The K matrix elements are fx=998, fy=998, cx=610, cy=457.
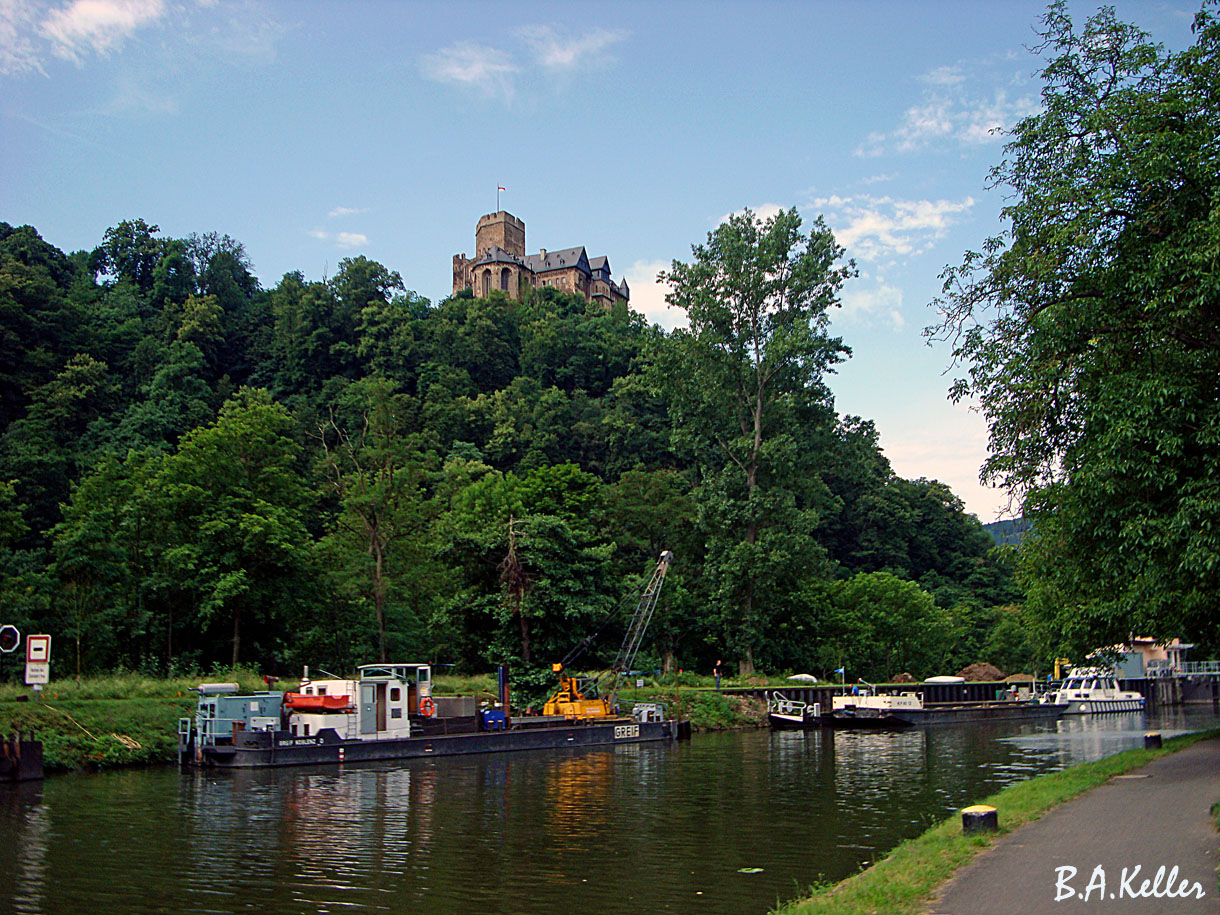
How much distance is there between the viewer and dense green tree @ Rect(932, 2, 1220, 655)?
18.2m

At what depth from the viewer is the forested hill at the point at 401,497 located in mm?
48781

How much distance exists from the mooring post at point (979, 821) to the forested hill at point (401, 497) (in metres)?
34.5

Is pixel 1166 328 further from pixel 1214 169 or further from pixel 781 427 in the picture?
pixel 781 427

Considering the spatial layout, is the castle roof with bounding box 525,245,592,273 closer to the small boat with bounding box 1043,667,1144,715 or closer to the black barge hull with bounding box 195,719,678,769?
the small boat with bounding box 1043,667,1144,715

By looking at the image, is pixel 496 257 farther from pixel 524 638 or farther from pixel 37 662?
pixel 37 662

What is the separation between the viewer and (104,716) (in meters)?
33.6

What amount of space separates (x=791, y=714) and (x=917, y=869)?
150ft

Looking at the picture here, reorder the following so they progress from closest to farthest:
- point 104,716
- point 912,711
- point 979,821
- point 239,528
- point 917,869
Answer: point 917,869
point 979,821
point 104,716
point 239,528
point 912,711

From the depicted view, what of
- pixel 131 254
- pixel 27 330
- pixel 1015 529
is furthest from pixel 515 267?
pixel 1015 529

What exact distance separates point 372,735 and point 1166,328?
3055 centimetres

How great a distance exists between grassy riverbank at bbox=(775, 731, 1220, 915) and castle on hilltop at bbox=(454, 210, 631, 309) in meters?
163

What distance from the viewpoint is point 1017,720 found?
63.7 metres

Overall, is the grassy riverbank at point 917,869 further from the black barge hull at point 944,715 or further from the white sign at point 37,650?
the black barge hull at point 944,715

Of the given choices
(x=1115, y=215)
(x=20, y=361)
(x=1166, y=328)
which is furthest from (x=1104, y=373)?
(x=20, y=361)
